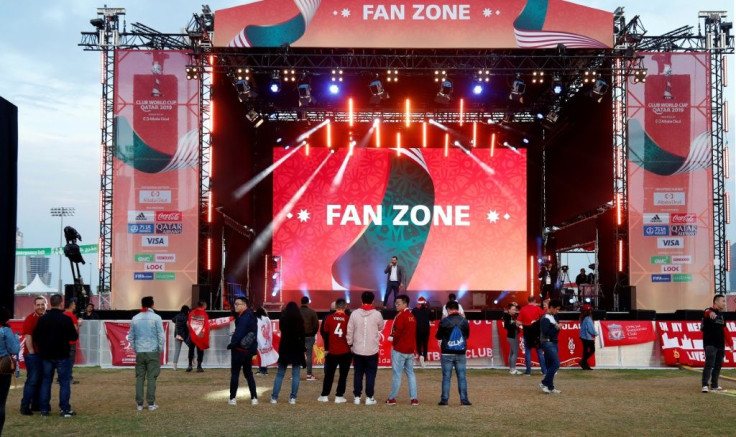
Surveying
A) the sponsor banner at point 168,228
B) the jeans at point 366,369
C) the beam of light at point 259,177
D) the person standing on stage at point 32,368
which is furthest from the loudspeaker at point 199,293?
the jeans at point 366,369

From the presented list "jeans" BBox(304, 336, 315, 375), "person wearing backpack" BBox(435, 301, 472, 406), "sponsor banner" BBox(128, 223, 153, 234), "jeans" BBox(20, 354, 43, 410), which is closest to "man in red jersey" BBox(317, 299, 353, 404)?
"person wearing backpack" BBox(435, 301, 472, 406)

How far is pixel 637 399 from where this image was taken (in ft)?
43.3

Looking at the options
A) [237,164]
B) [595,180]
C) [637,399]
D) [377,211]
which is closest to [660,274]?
A: [595,180]

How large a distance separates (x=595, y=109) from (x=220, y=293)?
44.4ft

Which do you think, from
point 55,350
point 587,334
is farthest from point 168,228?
point 55,350

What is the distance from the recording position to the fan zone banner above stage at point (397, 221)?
30.4m

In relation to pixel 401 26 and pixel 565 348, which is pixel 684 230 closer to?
pixel 565 348

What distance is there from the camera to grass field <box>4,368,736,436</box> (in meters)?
10.0

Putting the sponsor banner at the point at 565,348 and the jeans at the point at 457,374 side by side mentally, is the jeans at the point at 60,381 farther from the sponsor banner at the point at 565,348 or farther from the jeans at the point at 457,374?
the sponsor banner at the point at 565,348

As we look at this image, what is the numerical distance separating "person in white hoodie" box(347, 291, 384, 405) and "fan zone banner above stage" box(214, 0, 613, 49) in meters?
13.1

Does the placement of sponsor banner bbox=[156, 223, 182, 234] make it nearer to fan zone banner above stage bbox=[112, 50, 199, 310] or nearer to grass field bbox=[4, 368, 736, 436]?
fan zone banner above stage bbox=[112, 50, 199, 310]

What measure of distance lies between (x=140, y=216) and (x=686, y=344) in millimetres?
15475

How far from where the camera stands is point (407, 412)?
38.1ft

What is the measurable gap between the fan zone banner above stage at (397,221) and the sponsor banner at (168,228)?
20.0ft
